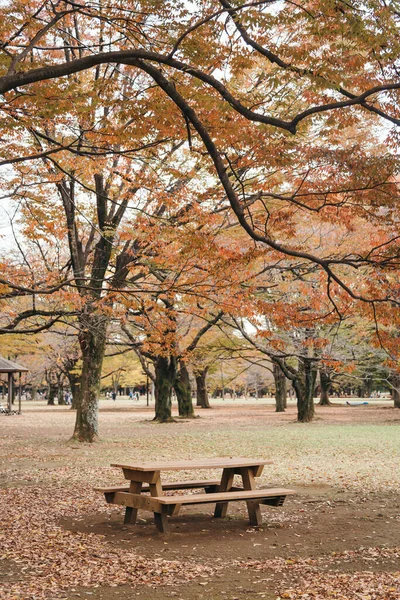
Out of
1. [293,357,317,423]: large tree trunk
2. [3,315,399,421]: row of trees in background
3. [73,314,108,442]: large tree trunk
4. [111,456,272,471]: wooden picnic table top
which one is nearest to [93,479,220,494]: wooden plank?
[111,456,272,471]: wooden picnic table top

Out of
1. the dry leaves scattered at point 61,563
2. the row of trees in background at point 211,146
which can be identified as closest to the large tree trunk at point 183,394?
the row of trees in background at point 211,146

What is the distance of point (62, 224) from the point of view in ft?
57.8

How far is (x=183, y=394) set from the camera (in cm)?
3359

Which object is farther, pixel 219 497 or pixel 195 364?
pixel 195 364

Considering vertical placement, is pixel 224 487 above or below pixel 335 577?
above

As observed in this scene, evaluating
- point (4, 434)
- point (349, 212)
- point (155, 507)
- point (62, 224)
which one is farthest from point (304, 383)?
point (155, 507)

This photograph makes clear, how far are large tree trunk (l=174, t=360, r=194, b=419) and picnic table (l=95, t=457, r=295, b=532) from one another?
24.9 m

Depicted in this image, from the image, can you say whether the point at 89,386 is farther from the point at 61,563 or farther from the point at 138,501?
the point at 61,563

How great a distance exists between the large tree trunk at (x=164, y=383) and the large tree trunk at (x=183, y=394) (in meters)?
3.13

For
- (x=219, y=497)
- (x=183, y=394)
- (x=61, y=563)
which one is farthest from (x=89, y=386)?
(x=183, y=394)

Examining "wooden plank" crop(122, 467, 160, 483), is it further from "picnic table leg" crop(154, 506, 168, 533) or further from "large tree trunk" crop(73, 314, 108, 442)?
"large tree trunk" crop(73, 314, 108, 442)

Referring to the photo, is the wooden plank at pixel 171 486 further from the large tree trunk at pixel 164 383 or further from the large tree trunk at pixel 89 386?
the large tree trunk at pixel 164 383

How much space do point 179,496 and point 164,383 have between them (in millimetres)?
22568

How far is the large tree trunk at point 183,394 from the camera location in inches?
1307
